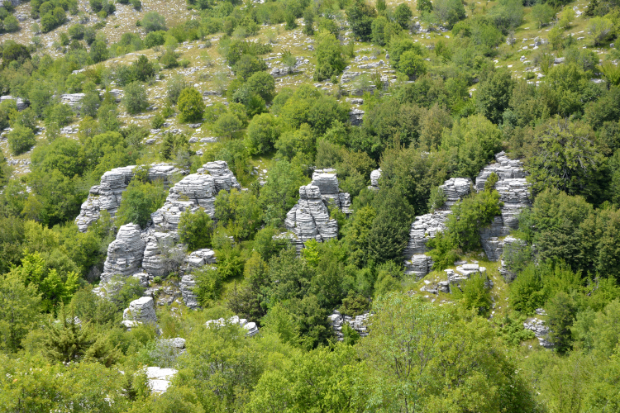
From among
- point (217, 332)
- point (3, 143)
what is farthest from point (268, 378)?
point (3, 143)

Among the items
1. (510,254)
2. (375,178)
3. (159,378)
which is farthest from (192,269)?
(510,254)

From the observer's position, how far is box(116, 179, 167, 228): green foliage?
63.2 m

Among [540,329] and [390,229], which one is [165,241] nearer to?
[390,229]

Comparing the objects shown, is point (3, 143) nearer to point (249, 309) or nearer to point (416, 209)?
point (249, 309)

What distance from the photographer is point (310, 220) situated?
58.9 metres

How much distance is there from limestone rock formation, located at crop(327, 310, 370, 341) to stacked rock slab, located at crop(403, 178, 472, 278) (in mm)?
7596

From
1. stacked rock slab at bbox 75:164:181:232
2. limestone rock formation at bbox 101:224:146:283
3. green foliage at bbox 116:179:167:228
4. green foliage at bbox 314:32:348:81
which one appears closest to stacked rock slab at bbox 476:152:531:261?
green foliage at bbox 314:32:348:81

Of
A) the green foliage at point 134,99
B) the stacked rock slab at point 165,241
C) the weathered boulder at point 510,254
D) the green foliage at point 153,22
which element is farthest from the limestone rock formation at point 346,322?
the green foliage at point 153,22

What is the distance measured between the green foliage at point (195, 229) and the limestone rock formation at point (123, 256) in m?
6.17

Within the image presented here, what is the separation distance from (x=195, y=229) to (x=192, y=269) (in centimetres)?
532

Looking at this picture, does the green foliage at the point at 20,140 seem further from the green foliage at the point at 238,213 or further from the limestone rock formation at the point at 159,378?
the limestone rock formation at the point at 159,378

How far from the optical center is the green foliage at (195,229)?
198ft

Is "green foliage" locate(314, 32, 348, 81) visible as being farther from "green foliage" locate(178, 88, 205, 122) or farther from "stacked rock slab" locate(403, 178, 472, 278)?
"stacked rock slab" locate(403, 178, 472, 278)

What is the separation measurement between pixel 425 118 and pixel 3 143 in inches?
3022
